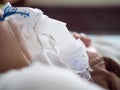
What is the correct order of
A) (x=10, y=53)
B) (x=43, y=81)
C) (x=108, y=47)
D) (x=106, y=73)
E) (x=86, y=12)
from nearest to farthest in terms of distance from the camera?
(x=43, y=81), (x=10, y=53), (x=106, y=73), (x=108, y=47), (x=86, y=12)

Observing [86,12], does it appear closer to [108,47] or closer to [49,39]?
[108,47]

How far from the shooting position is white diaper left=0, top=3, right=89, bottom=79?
54 centimetres

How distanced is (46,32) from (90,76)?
143 millimetres

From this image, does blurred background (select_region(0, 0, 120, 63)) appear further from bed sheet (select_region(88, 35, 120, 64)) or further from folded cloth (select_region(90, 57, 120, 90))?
folded cloth (select_region(90, 57, 120, 90))

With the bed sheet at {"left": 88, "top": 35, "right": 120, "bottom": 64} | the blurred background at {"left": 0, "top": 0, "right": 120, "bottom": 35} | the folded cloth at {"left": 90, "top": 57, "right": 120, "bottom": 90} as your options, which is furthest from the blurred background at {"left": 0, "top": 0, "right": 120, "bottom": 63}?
the folded cloth at {"left": 90, "top": 57, "right": 120, "bottom": 90}

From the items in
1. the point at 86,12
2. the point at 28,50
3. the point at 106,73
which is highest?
the point at 86,12

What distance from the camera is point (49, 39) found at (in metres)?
0.57

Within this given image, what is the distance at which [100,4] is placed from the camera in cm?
204

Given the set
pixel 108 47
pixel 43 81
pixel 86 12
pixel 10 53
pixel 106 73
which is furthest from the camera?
pixel 86 12

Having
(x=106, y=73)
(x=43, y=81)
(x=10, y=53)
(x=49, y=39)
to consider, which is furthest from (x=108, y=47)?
(x=43, y=81)

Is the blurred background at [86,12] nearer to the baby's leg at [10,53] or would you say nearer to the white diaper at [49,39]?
the white diaper at [49,39]

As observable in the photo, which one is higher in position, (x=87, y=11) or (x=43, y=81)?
(x=87, y=11)

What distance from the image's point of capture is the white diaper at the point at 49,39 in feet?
1.78

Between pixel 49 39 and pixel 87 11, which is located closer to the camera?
pixel 49 39
